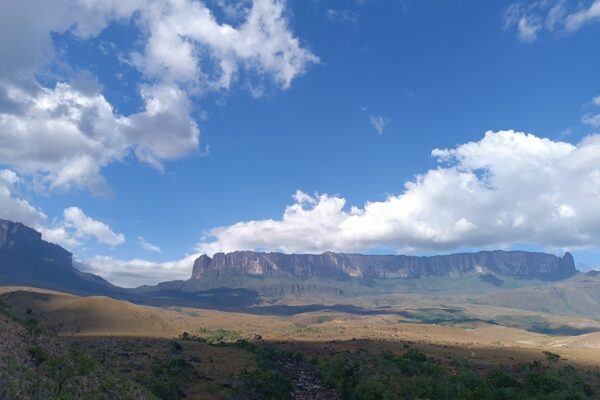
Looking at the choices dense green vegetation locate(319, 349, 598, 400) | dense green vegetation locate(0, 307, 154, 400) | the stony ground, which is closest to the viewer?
dense green vegetation locate(0, 307, 154, 400)

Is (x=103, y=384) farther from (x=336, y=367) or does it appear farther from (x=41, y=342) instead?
(x=336, y=367)

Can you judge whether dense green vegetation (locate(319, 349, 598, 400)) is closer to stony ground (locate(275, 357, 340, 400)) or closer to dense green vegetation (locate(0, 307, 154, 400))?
stony ground (locate(275, 357, 340, 400))

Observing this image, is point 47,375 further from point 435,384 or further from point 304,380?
point 304,380

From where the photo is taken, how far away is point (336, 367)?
6272 cm

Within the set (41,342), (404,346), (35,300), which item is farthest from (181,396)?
(35,300)

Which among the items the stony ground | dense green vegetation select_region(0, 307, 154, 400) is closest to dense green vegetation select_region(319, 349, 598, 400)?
the stony ground

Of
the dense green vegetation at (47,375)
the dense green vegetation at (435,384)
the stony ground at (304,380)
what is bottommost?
the stony ground at (304,380)

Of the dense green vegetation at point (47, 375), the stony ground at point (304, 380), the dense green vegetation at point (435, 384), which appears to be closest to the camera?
the dense green vegetation at point (47, 375)

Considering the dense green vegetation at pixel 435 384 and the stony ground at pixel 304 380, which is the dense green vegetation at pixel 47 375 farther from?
the stony ground at pixel 304 380

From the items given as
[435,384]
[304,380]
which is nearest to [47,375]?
[435,384]

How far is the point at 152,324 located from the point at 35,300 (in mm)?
46994

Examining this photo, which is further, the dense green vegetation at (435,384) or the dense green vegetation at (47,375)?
the dense green vegetation at (435,384)

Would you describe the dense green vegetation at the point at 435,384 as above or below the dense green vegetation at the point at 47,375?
below

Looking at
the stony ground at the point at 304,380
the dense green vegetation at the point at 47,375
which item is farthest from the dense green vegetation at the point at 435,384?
the dense green vegetation at the point at 47,375
